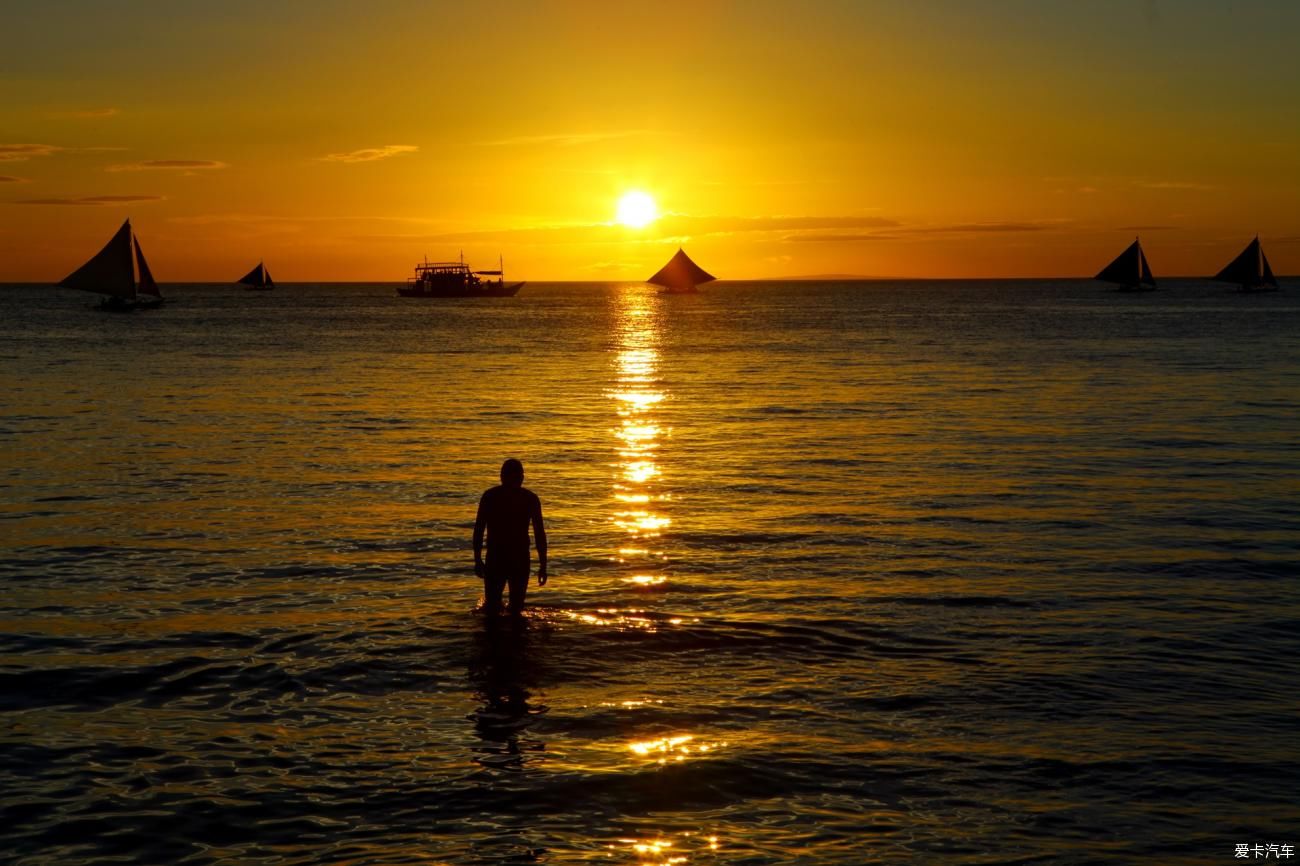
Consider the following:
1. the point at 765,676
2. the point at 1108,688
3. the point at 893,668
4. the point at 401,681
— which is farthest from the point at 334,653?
the point at 1108,688

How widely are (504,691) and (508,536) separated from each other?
2.08 meters

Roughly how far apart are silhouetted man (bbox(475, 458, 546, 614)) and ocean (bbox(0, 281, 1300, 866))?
0.67 metres

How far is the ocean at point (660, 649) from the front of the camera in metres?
10.2

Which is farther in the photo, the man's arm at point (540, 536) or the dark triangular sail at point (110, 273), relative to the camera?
the dark triangular sail at point (110, 273)

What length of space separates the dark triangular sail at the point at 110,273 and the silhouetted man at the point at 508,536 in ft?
359

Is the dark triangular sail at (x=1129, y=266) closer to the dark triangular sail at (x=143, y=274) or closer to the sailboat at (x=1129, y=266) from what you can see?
the sailboat at (x=1129, y=266)

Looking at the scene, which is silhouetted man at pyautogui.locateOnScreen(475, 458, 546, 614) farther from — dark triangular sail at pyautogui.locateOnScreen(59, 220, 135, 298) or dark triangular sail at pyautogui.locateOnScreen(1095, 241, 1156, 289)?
dark triangular sail at pyautogui.locateOnScreen(1095, 241, 1156, 289)

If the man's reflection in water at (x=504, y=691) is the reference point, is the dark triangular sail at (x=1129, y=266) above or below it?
above

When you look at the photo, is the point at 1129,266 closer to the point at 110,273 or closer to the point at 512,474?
the point at 110,273

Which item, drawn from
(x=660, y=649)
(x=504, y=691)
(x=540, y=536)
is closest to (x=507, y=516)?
(x=540, y=536)

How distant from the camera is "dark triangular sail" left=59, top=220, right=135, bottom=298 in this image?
114625 mm

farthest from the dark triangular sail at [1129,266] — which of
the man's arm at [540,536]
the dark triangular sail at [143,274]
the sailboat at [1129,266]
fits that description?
the man's arm at [540,536]

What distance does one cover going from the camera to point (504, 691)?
→ 44.2ft

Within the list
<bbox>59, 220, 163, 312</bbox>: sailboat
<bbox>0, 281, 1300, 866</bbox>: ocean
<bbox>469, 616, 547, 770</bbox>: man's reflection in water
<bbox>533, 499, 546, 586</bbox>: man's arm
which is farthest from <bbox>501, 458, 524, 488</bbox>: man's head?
<bbox>59, 220, 163, 312</bbox>: sailboat
